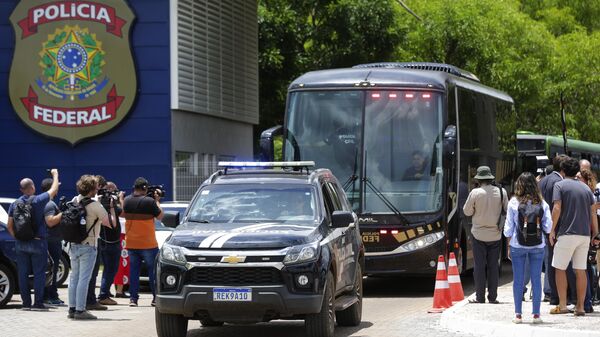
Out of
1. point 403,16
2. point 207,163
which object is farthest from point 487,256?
point 403,16

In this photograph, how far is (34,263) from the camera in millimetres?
18578

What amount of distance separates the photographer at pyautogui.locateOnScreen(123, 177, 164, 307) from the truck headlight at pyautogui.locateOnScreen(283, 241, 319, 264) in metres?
5.98

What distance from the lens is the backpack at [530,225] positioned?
14984 millimetres

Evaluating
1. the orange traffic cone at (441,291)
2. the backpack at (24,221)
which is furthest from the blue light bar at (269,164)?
the backpack at (24,221)

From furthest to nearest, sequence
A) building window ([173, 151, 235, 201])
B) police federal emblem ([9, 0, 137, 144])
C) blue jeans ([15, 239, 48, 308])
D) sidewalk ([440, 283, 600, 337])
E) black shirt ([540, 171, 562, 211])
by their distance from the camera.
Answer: building window ([173, 151, 235, 201]), police federal emblem ([9, 0, 137, 144]), blue jeans ([15, 239, 48, 308]), black shirt ([540, 171, 562, 211]), sidewalk ([440, 283, 600, 337])

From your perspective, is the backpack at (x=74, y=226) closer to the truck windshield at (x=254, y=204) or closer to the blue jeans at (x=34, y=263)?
the blue jeans at (x=34, y=263)

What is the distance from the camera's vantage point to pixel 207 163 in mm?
34500

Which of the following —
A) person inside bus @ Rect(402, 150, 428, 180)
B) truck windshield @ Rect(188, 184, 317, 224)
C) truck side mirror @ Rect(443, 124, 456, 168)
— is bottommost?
truck windshield @ Rect(188, 184, 317, 224)

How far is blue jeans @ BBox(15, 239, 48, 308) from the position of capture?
18.5 meters

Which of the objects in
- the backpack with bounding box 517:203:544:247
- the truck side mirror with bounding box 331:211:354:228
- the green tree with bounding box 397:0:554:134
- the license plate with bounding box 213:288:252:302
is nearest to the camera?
the license plate with bounding box 213:288:252:302

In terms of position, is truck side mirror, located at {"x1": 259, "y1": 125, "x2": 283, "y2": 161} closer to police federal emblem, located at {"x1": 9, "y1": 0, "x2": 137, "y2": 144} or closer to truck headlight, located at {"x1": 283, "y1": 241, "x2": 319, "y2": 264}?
truck headlight, located at {"x1": 283, "y1": 241, "x2": 319, "y2": 264}

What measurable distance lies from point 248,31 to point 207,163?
6264 millimetres

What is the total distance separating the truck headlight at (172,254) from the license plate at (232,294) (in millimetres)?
519

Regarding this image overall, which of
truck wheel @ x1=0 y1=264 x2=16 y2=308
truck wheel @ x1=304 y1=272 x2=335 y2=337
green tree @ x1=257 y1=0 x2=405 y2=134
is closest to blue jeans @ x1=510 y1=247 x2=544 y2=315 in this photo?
truck wheel @ x1=304 y1=272 x2=335 y2=337
